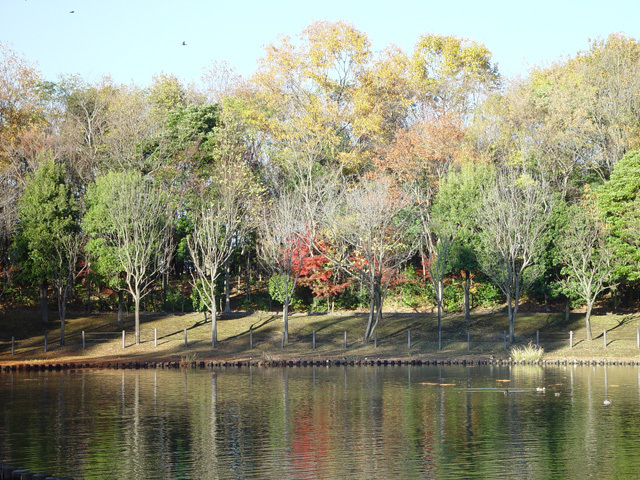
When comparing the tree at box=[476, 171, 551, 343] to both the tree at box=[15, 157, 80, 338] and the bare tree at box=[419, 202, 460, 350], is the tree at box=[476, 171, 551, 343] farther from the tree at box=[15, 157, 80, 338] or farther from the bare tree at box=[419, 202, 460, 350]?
the tree at box=[15, 157, 80, 338]

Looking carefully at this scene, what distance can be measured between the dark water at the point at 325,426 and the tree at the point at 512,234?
13.0 metres

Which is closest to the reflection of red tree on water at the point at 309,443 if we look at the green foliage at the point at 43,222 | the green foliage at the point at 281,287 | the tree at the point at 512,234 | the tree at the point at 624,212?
the green foliage at the point at 281,287

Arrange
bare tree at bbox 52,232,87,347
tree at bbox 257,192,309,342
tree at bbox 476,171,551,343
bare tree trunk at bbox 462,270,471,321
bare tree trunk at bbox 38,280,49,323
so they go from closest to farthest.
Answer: tree at bbox 476,171,551,343 < bare tree at bbox 52,232,87,347 < tree at bbox 257,192,309,342 < bare tree trunk at bbox 462,270,471,321 < bare tree trunk at bbox 38,280,49,323

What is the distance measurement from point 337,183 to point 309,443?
3845 cm

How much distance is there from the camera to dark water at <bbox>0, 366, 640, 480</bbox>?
1908cm

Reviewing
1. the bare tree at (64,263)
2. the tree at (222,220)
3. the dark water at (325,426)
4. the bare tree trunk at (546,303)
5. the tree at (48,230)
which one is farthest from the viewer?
the bare tree trunk at (546,303)

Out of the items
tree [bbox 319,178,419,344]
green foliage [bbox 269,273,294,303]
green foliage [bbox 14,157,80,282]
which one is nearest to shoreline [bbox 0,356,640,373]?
tree [bbox 319,178,419,344]

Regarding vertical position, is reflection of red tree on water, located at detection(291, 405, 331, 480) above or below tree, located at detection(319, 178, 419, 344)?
below

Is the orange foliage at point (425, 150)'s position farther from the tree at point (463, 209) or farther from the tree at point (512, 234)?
the tree at point (512, 234)

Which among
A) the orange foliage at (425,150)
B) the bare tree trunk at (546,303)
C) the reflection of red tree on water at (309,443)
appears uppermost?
the orange foliage at (425,150)

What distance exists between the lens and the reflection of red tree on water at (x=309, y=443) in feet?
62.2

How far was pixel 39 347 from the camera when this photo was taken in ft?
169

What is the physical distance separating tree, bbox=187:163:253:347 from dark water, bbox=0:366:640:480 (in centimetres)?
1389

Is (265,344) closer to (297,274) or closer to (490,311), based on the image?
(297,274)
